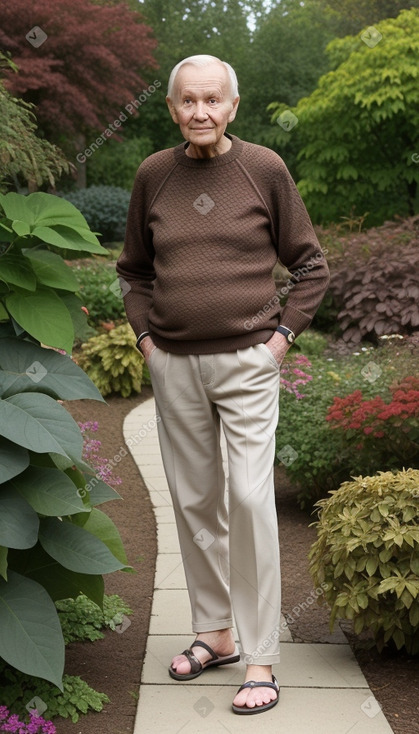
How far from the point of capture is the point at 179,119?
9.78 feet

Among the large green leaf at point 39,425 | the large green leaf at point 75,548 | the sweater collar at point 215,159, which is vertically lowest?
the large green leaf at point 75,548

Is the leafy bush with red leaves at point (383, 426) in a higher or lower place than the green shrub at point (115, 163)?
higher

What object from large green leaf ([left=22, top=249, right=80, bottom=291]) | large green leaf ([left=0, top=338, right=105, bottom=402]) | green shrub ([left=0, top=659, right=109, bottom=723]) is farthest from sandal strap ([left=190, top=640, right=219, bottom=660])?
large green leaf ([left=22, top=249, right=80, bottom=291])

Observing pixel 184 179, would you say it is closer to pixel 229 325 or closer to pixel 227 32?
pixel 229 325

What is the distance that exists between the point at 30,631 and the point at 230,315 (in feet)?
3.66

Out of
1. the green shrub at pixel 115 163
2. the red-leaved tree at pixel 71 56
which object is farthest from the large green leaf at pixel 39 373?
the green shrub at pixel 115 163

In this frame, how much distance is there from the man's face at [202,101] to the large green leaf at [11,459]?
3.56 feet

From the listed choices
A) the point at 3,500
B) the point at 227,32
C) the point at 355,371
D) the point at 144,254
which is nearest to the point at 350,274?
the point at 355,371

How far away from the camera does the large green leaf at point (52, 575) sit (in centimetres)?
298

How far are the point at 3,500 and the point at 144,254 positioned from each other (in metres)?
1.07

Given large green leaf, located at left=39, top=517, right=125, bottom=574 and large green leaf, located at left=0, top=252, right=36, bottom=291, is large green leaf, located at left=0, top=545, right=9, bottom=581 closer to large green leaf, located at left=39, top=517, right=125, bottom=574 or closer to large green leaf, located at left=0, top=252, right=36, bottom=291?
large green leaf, located at left=39, top=517, right=125, bottom=574

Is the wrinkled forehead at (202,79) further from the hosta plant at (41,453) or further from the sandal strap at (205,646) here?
the sandal strap at (205,646)

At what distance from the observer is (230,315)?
2.98 metres

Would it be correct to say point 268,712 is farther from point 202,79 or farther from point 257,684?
point 202,79
